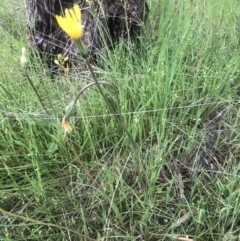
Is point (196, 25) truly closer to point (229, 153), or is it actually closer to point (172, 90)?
point (172, 90)

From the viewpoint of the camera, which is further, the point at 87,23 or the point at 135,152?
the point at 87,23

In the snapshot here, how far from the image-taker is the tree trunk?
6.31 ft

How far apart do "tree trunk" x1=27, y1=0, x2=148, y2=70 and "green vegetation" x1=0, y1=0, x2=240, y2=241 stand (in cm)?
19

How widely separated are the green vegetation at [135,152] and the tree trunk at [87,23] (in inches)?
7.4

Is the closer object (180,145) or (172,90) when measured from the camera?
(180,145)

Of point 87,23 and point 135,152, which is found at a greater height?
point 87,23

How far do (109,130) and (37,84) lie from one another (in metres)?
0.45

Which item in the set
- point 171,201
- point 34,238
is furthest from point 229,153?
point 34,238

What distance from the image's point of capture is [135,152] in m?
1.21

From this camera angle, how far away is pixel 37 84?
1.71 metres

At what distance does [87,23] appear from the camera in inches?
77.0

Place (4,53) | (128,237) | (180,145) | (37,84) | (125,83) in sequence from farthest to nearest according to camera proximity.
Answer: (4,53), (37,84), (125,83), (180,145), (128,237)

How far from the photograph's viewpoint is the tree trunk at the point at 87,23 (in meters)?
1.92

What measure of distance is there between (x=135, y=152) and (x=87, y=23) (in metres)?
0.97
